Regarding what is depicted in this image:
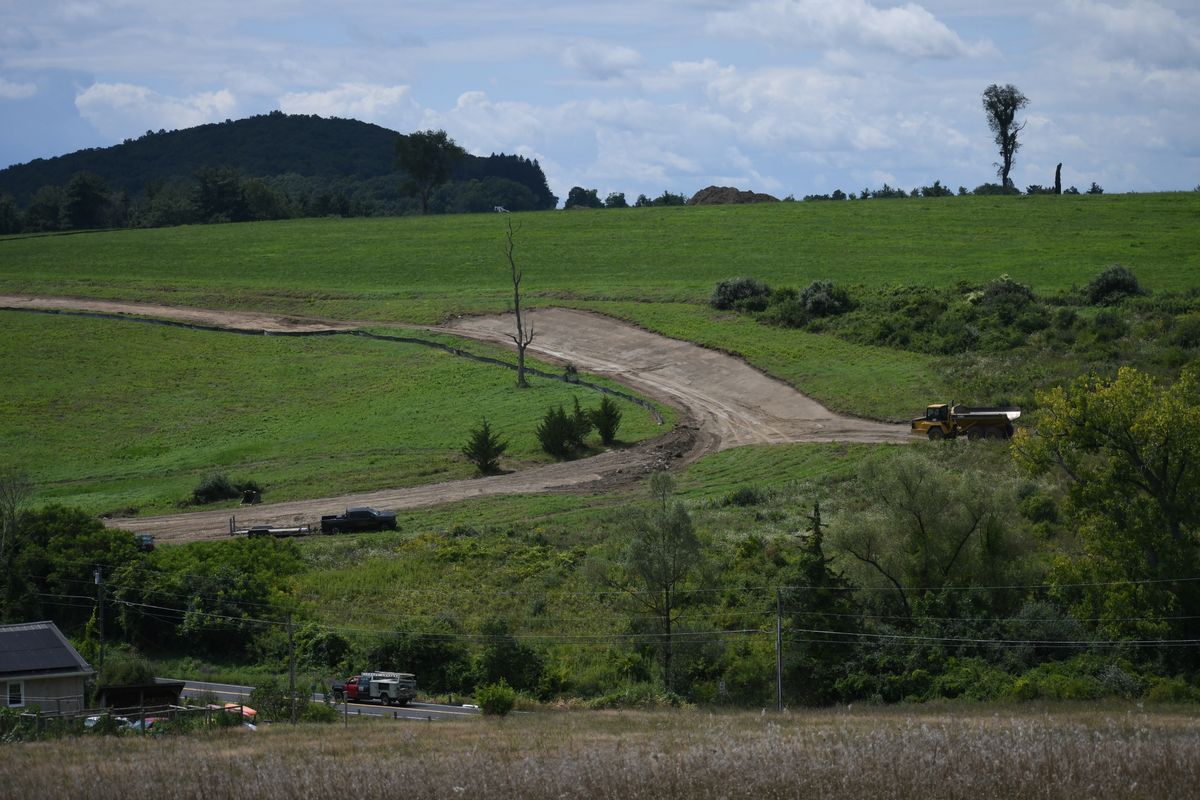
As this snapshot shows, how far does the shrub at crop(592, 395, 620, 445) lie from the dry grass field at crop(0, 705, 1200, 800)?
1596 inches

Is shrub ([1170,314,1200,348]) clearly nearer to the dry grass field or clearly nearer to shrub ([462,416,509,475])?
shrub ([462,416,509,475])

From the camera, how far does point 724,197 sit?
492 feet

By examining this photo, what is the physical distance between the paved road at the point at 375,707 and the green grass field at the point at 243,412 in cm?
2018

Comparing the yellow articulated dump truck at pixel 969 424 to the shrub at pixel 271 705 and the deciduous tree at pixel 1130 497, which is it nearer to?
the deciduous tree at pixel 1130 497

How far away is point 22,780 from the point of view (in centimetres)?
1995

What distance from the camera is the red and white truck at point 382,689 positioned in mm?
38094

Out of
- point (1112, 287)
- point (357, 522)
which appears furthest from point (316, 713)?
point (1112, 287)

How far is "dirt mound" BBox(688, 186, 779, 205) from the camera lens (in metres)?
149

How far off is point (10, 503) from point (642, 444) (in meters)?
28.2

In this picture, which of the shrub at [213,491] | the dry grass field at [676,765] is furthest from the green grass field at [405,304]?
the dry grass field at [676,765]

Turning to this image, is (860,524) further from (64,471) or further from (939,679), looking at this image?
(64,471)

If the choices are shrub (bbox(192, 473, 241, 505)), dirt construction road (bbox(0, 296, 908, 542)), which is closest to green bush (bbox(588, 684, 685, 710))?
dirt construction road (bbox(0, 296, 908, 542))

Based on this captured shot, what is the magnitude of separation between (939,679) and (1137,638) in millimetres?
5561

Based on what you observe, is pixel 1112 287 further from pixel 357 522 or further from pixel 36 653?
pixel 36 653
